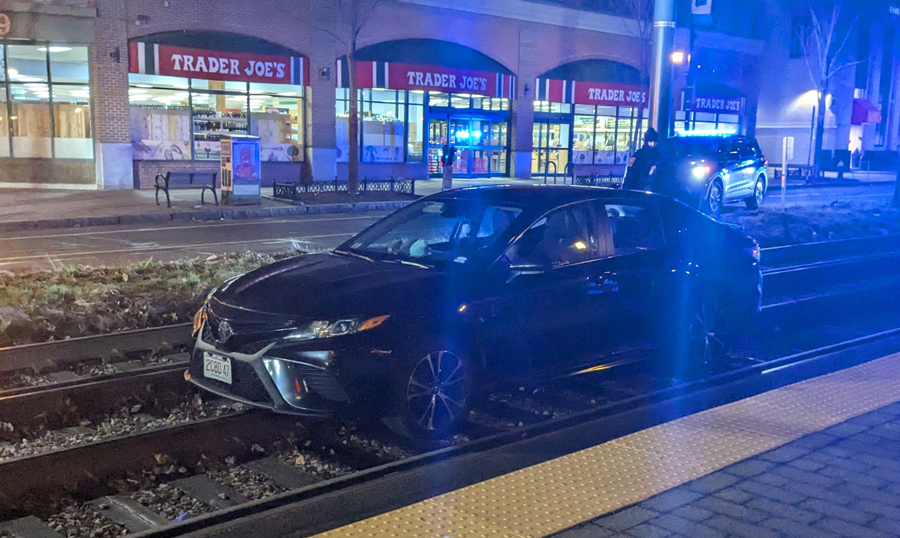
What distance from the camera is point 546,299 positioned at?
19.6ft

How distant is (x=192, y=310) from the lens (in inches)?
353

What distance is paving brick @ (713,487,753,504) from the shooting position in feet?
14.5

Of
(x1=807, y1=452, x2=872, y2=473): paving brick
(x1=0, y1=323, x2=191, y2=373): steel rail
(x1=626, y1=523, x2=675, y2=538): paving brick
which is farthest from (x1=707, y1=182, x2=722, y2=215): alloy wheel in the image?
(x1=626, y1=523, x2=675, y2=538): paving brick

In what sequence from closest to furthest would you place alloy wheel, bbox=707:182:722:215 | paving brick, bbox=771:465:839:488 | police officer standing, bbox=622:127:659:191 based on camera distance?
1. paving brick, bbox=771:465:839:488
2. police officer standing, bbox=622:127:659:191
3. alloy wheel, bbox=707:182:722:215

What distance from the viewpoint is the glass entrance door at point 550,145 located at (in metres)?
36.3

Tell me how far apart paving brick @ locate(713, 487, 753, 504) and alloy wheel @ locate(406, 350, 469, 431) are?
1732 millimetres

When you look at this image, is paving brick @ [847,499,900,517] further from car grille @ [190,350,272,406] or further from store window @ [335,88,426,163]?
store window @ [335,88,426,163]

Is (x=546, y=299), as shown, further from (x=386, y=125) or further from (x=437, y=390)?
(x=386, y=125)

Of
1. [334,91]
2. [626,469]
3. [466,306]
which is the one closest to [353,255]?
[466,306]

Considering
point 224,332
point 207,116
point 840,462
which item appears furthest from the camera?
point 207,116

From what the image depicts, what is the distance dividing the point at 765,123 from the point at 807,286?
4263 centimetres

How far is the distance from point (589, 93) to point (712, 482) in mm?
32739

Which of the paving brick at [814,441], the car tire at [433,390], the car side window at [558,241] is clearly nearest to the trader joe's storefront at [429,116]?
the car side window at [558,241]

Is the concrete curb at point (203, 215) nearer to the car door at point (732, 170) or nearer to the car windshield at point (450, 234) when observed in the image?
the car door at point (732, 170)
